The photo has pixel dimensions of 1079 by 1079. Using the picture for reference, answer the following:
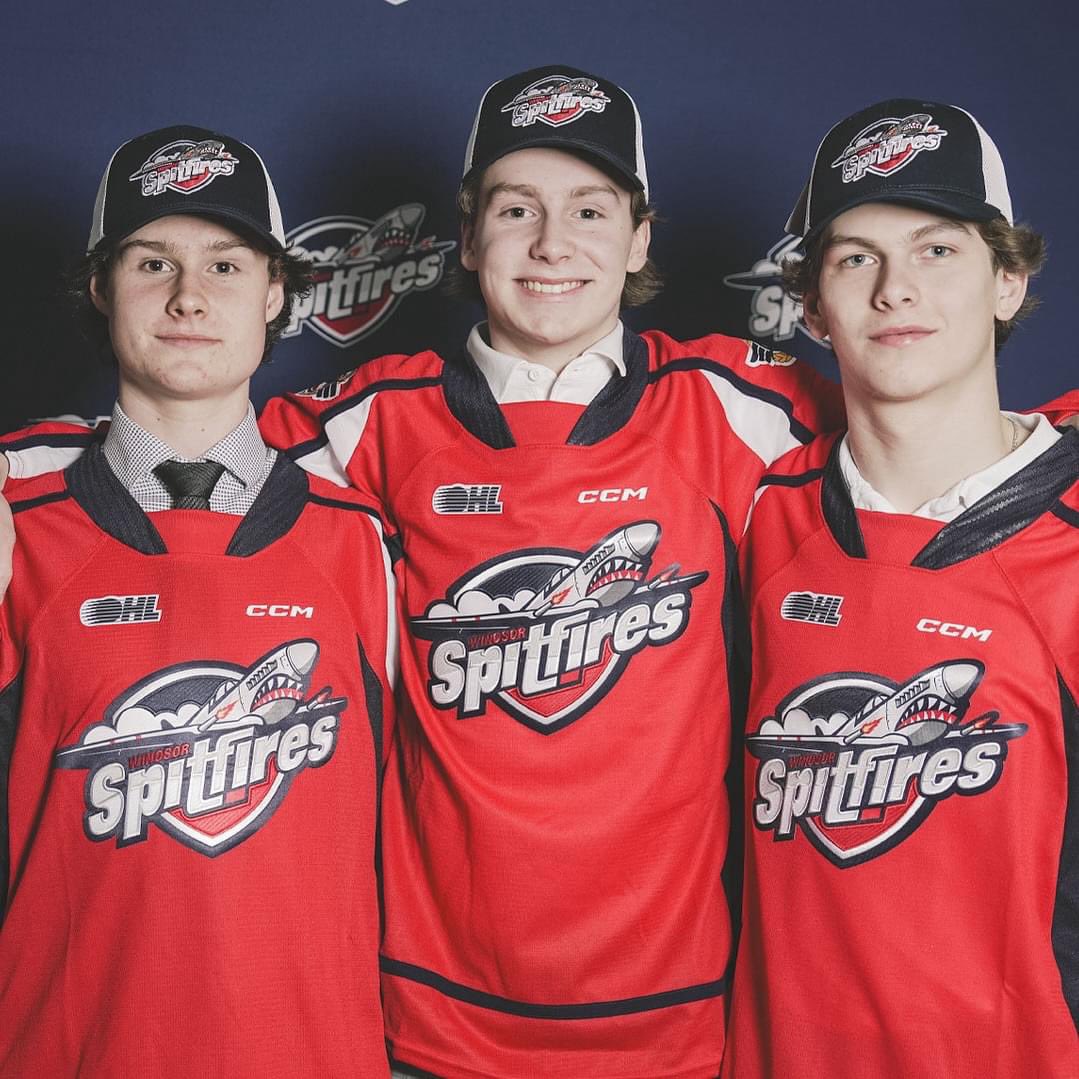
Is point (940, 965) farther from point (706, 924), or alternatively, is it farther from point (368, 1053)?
point (368, 1053)

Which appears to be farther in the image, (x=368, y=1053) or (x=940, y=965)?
(x=368, y=1053)

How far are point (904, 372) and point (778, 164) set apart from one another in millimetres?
Result: 773

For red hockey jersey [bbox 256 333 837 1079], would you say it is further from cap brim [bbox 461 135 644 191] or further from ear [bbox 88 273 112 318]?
ear [bbox 88 273 112 318]

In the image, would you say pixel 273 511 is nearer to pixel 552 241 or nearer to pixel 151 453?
pixel 151 453

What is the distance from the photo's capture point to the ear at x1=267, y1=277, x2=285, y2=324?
149cm

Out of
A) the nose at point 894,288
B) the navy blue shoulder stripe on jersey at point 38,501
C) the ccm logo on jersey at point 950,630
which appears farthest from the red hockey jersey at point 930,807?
the navy blue shoulder stripe on jersey at point 38,501

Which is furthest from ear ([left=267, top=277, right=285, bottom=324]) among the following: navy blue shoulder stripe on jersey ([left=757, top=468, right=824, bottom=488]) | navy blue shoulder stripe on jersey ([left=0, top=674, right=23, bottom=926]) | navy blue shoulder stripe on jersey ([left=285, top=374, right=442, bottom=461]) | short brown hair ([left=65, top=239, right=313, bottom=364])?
navy blue shoulder stripe on jersey ([left=757, top=468, right=824, bottom=488])

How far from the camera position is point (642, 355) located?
1492mm

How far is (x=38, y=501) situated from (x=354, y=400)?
384 millimetres

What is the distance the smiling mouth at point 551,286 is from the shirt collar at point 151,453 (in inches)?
14.1

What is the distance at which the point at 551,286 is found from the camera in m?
1.43

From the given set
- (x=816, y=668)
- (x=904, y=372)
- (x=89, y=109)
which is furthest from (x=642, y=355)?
(x=89, y=109)

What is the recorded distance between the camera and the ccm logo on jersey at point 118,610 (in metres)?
1.26

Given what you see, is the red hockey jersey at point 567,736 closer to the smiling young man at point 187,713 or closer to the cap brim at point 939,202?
the smiling young man at point 187,713
